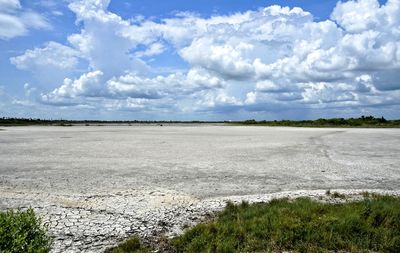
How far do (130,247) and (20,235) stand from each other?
2720 mm

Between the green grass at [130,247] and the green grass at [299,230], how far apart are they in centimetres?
68

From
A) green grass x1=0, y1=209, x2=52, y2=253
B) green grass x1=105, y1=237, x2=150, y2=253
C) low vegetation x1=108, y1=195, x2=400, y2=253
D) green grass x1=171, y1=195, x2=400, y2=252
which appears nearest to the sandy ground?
green grass x1=105, y1=237, x2=150, y2=253

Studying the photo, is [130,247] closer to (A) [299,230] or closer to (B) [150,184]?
(A) [299,230]

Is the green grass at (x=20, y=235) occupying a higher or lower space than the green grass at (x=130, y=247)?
higher

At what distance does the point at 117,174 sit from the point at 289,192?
23.4 ft

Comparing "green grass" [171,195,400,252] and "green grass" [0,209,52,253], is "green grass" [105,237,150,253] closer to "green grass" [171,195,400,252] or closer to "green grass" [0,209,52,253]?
"green grass" [171,195,400,252]

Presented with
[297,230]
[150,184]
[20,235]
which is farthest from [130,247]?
[150,184]

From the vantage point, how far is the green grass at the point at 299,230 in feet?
25.0

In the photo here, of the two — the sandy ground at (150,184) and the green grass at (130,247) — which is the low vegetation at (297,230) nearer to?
the green grass at (130,247)

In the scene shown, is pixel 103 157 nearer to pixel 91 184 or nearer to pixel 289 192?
pixel 91 184

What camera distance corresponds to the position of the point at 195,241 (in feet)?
25.1

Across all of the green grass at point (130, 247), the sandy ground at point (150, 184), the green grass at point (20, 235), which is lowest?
the green grass at point (130, 247)

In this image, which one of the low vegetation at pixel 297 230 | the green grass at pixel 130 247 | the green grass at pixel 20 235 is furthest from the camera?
the low vegetation at pixel 297 230

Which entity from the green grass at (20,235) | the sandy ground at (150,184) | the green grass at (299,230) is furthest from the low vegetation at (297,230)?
the green grass at (20,235)
